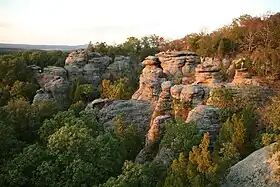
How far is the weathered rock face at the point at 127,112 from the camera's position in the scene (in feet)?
101

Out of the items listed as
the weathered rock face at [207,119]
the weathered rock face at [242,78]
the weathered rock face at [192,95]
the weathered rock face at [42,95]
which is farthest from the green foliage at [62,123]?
the weathered rock face at [42,95]

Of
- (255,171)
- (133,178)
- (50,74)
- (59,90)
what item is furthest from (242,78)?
(50,74)

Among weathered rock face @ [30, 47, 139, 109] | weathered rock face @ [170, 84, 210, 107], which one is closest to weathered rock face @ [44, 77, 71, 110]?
weathered rock face @ [30, 47, 139, 109]

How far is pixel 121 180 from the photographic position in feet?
60.1

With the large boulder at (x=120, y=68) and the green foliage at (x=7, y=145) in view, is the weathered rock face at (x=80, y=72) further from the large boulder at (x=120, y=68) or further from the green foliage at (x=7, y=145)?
the green foliage at (x=7, y=145)

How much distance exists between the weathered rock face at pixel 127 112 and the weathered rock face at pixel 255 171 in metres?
11.3

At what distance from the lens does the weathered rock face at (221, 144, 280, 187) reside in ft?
61.6

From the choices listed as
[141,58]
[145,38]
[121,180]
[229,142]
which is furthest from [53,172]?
[145,38]

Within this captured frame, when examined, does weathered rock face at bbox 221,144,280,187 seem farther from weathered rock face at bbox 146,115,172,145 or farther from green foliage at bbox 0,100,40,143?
green foliage at bbox 0,100,40,143

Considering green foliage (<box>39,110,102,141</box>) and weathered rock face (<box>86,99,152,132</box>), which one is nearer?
green foliage (<box>39,110,102,141</box>)

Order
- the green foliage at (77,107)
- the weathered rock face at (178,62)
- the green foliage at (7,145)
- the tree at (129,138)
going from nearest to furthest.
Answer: the green foliage at (7,145), the tree at (129,138), the green foliage at (77,107), the weathered rock face at (178,62)

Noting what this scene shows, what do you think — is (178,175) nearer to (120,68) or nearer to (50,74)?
(50,74)

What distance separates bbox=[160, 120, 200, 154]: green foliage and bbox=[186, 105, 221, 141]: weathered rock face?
1795 millimetres

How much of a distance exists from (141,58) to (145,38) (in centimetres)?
670
